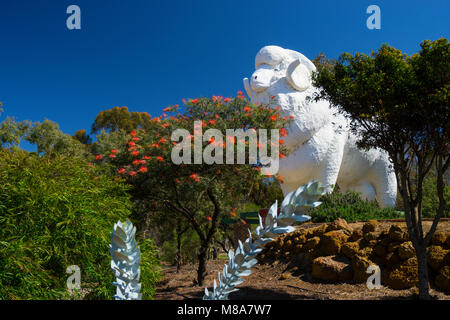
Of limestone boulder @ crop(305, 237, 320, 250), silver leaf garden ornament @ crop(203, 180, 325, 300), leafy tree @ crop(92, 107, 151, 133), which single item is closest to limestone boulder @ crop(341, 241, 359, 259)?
limestone boulder @ crop(305, 237, 320, 250)

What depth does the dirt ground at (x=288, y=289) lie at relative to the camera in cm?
511

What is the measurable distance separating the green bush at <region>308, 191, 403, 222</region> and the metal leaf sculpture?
7.77m

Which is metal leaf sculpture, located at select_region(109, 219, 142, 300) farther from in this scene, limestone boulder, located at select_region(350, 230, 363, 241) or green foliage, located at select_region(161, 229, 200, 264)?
green foliage, located at select_region(161, 229, 200, 264)

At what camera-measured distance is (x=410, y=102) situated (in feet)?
15.0

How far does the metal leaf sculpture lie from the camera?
82 cm

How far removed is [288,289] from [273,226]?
18.5 ft

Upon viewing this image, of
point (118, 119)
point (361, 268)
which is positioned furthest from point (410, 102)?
point (118, 119)

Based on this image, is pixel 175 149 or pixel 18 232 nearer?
pixel 18 232

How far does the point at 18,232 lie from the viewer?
126 inches

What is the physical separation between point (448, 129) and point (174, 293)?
212 inches

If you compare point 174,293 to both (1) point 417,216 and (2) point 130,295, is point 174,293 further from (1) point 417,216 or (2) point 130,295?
(2) point 130,295

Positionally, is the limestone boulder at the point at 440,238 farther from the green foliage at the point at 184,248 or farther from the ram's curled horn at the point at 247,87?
the green foliage at the point at 184,248
